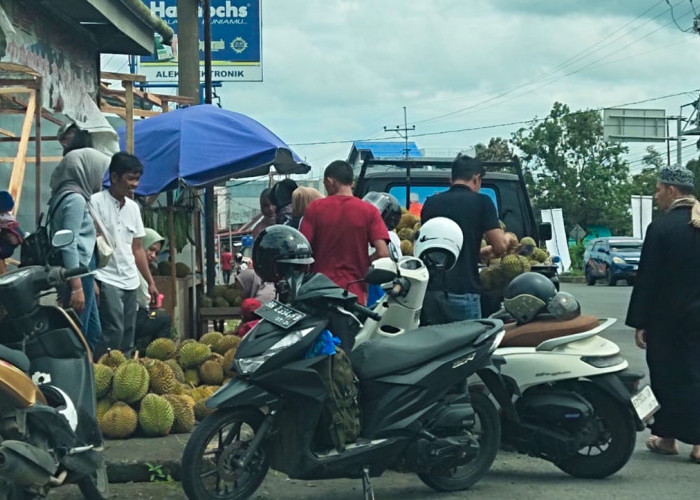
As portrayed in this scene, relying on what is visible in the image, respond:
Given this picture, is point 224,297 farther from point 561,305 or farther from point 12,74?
point 561,305

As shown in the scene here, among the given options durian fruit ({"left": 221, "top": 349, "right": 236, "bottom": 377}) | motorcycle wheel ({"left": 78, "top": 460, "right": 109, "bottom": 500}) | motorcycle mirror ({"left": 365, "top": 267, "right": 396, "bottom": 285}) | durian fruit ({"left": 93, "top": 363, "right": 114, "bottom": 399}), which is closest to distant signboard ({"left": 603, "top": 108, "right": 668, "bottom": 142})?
durian fruit ({"left": 221, "top": 349, "right": 236, "bottom": 377})

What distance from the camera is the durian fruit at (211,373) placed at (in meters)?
7.75

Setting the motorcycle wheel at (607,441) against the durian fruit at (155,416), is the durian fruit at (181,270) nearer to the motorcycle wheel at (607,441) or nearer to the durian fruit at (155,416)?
the durian fruit at (155,416)

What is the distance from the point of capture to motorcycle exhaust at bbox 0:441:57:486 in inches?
157

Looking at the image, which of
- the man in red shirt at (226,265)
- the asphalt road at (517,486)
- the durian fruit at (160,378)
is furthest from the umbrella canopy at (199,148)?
the man in red shirt at (226,265)

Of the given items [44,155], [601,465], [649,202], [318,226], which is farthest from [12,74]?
[649,202]

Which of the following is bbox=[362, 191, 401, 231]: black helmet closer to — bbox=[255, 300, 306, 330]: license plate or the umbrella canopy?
the umbrella canopy

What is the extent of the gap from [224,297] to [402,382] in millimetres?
5724

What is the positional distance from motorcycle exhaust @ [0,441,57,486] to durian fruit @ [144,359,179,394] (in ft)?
9.36

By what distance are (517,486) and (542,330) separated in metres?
0.97

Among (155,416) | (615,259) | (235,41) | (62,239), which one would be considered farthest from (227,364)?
(615,259)

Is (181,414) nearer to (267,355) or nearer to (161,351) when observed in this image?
(161,351)

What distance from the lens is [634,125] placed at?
4653cm

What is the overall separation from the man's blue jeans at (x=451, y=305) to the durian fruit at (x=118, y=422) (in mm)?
2133
